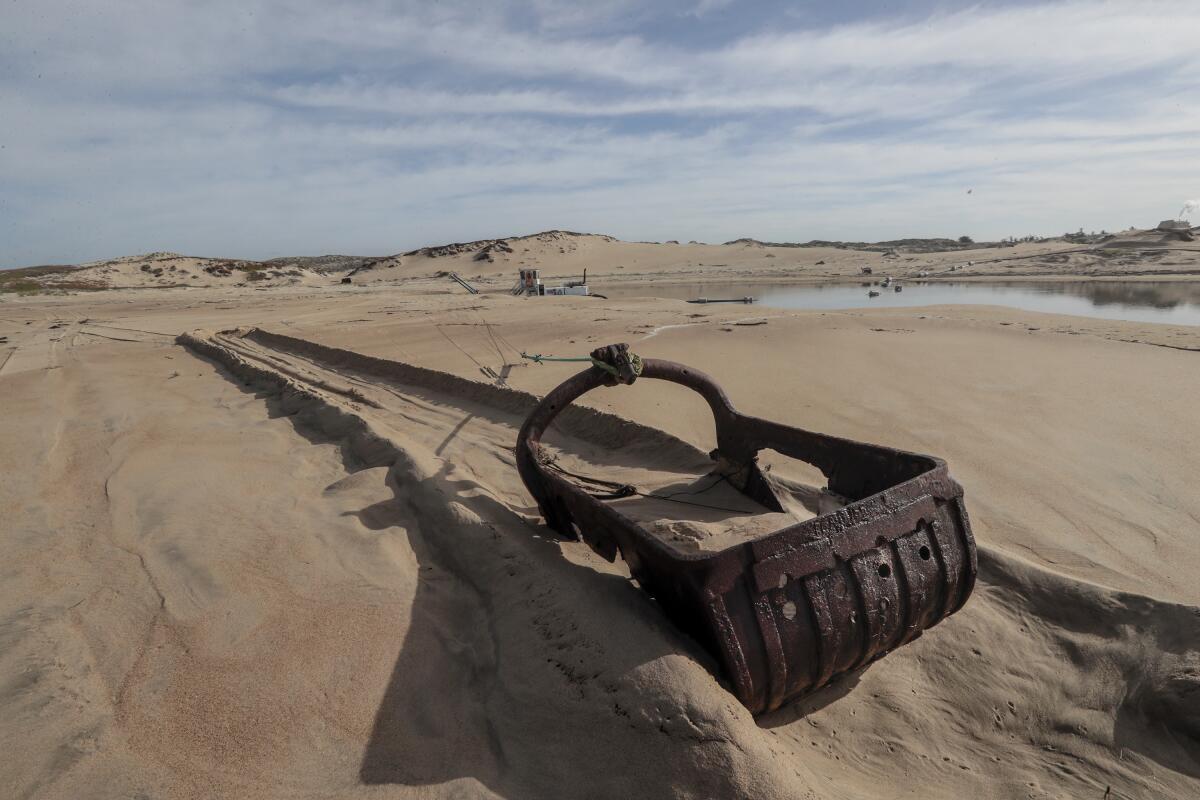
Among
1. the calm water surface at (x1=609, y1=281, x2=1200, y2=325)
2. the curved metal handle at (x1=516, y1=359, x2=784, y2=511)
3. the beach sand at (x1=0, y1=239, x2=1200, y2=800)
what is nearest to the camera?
the beach sand at (x1=0, y1=239, x2=1200, y2=800)

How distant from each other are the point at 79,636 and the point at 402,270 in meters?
47.6

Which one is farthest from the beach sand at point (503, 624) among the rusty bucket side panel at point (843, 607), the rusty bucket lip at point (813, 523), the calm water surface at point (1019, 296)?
the calm water surface at point (1019, 296)

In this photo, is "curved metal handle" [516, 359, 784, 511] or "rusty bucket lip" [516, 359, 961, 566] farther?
"curved metal handle" [516, 359, 784, 511]

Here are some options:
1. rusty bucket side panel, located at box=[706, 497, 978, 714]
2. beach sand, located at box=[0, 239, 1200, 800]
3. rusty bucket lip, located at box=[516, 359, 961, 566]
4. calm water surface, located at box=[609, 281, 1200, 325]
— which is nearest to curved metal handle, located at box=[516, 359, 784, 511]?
beach sand, located at box=[0, 239, 1200, 800]

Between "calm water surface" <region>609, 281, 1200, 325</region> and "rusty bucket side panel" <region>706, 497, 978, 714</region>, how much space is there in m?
13.2

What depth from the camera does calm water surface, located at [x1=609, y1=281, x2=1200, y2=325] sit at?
13820 mm

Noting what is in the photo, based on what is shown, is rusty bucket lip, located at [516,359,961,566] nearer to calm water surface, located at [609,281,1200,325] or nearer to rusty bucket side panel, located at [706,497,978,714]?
rusty bucket side panel, located at [706,497,978,714]

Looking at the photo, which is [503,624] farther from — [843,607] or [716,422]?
[716,422]

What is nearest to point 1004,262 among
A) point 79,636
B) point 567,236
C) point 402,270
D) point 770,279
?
point 770,279

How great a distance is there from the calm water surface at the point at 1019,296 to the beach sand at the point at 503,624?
1050 cm

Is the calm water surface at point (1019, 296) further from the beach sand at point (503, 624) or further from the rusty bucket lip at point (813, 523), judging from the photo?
the rusty bucket lip at point (813, 523)

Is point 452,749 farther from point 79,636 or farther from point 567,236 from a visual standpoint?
point 567,236

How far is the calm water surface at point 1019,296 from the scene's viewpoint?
13.8 metres

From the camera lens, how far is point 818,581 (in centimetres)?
198
